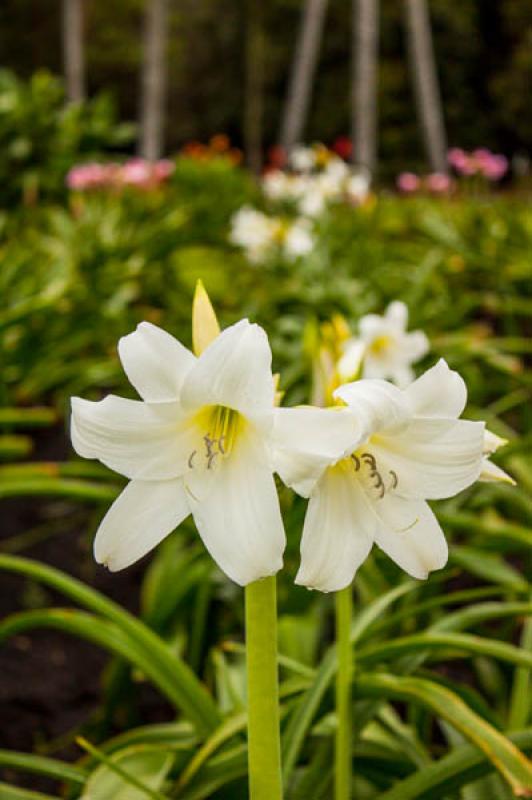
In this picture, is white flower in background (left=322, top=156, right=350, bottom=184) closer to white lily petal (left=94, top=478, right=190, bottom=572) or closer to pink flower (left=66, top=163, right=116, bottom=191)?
pink flower (left=66, top=163, right=116, bottom=191)

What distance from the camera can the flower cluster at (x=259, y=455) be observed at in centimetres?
77

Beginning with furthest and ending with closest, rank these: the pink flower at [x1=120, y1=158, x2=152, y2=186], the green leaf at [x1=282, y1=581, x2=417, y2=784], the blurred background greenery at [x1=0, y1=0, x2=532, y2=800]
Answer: the pink flower at [x1=120, y1=158, x2=152, y2=186] < the blurred background greenery at [x1=0, y1=0, x2=532, y2=800] < the green leaf at [x1=282, y1=581, x2=417, y2=784]

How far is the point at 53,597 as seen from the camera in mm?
2502

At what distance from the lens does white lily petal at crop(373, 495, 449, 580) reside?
854 mm

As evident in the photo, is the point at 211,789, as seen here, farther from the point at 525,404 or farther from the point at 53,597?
the point at 525,404

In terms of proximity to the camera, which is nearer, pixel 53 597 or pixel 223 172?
pixel 53 597

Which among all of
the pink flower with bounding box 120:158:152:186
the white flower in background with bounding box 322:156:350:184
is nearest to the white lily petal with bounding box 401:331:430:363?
the white flower in background with bounding box 322:156:350:184

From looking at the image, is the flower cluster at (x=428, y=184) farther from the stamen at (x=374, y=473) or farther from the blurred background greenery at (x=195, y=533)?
the stamen at (x=374, y=473)

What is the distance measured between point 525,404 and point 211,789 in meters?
1.54

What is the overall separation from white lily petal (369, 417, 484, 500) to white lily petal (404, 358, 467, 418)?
0.4 inches

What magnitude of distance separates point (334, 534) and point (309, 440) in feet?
0.33

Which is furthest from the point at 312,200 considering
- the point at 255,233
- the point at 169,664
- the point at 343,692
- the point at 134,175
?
the point at 343,692

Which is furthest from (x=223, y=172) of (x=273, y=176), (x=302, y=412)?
(x=302, y=412)

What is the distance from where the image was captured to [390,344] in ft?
6.21
